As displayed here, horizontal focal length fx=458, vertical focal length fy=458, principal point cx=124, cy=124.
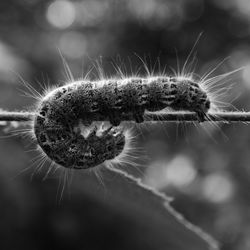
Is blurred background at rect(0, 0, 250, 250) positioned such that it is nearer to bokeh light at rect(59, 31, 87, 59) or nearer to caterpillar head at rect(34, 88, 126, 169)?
bokeh light at rect(59, 31, 87, 59)

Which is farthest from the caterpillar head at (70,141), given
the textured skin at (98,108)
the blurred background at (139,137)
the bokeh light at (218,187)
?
the bokeh light at (218,187)

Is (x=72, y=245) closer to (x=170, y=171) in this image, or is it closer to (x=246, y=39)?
(x=170, y=171)

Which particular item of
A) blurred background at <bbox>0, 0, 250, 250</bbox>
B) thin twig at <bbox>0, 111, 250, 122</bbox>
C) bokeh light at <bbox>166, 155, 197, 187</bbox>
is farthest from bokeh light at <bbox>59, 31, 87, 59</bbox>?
thin twig at <bbox>0, 111, 250, 122</bbox>

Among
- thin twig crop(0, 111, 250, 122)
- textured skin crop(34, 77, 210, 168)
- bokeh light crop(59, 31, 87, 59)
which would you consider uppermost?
bokeh light crop(59, 31, 87, 59)

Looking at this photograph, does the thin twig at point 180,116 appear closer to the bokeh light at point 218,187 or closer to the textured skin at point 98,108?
the textured skin at point 98,108

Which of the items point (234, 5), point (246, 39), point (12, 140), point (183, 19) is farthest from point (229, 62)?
point (12, 140)

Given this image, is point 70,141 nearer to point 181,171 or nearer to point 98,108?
point 98,108

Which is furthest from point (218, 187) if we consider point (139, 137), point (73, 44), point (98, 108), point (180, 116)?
point (73, 44)
